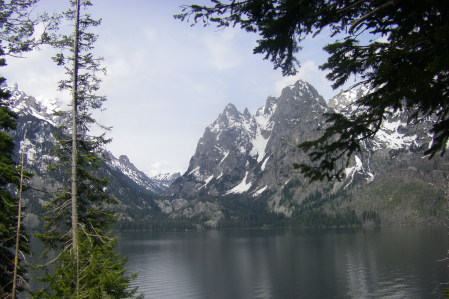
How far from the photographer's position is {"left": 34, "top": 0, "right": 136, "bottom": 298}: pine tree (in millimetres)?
16078

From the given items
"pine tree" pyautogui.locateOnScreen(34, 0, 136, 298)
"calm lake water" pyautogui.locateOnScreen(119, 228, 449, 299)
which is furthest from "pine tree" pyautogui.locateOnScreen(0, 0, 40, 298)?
"calm lake water" pyautogui.locateOnScreen(119, 228, 449, 299)

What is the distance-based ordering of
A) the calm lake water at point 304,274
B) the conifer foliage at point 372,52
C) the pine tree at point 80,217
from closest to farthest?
the conifer foliage at point 372,52 → the pine tree at point 80,217 → the calm lake water at point 304,274

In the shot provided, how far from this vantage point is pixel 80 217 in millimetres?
22953

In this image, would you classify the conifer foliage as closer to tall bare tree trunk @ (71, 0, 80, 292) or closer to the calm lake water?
tall bare tree trunk @ (71, 0, 80, 292)

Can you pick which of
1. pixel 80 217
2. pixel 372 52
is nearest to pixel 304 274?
pixel 80 217

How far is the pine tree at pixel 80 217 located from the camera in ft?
52.7

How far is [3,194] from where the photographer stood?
20203mm

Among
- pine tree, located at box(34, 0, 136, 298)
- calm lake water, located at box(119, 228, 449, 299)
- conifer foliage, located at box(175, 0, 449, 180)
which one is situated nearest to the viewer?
conifer foliage, located at box(175, 0, 449, 180)

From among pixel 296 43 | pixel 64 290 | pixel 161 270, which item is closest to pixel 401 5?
pixel 296 43

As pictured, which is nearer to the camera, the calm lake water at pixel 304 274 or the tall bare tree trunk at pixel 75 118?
the tall bare tree trunk at pixel 75 118

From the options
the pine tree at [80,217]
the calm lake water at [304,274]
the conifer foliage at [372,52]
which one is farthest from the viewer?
the calm lake water at [304,274]

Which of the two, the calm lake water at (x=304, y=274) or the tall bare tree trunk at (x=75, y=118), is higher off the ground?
the tall bare tree trunk at (x=75, y=118)

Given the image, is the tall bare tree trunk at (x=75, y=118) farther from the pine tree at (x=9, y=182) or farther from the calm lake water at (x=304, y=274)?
the calm lake water at (x=304, y=274)

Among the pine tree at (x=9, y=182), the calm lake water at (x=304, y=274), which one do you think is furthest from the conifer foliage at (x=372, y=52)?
the calm lake water at (x=304, y=274)
